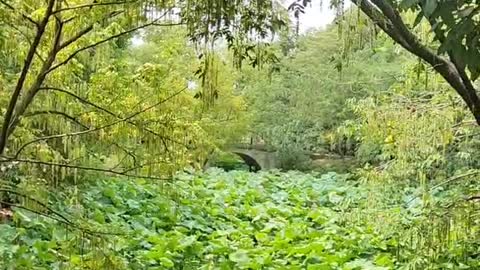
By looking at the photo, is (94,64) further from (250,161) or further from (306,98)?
(250,161)

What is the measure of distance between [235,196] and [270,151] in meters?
4.15

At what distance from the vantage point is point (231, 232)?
530cm

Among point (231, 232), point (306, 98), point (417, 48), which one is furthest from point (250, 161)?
point (417, 48)

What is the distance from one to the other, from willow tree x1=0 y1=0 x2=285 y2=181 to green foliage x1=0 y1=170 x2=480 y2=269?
329 mm

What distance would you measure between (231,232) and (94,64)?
7.73 ft

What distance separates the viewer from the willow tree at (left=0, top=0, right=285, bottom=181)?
187cm

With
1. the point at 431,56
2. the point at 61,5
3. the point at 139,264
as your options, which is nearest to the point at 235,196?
the point at 139,264

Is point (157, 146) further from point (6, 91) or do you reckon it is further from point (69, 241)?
point (6, 91)

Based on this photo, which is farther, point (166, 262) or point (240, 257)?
point (240, 257)

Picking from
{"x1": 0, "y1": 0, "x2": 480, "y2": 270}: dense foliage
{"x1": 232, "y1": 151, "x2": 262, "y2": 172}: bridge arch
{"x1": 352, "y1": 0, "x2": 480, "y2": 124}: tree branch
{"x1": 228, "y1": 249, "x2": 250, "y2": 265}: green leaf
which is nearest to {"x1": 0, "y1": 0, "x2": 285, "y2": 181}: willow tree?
{"x1": 0, "y1": 0, "x2": 480, "y2": 270}: dense foliage

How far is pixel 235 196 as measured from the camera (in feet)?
22.6

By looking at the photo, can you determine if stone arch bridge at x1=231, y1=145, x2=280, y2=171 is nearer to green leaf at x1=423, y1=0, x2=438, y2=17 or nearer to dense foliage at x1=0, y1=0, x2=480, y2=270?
dense foliage at x1=0, y1=0, x2=480, y2=270

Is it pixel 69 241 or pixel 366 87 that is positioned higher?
pixel 366 87

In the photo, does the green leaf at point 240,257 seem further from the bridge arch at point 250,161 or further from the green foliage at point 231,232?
the bridge arch at point 250,161
